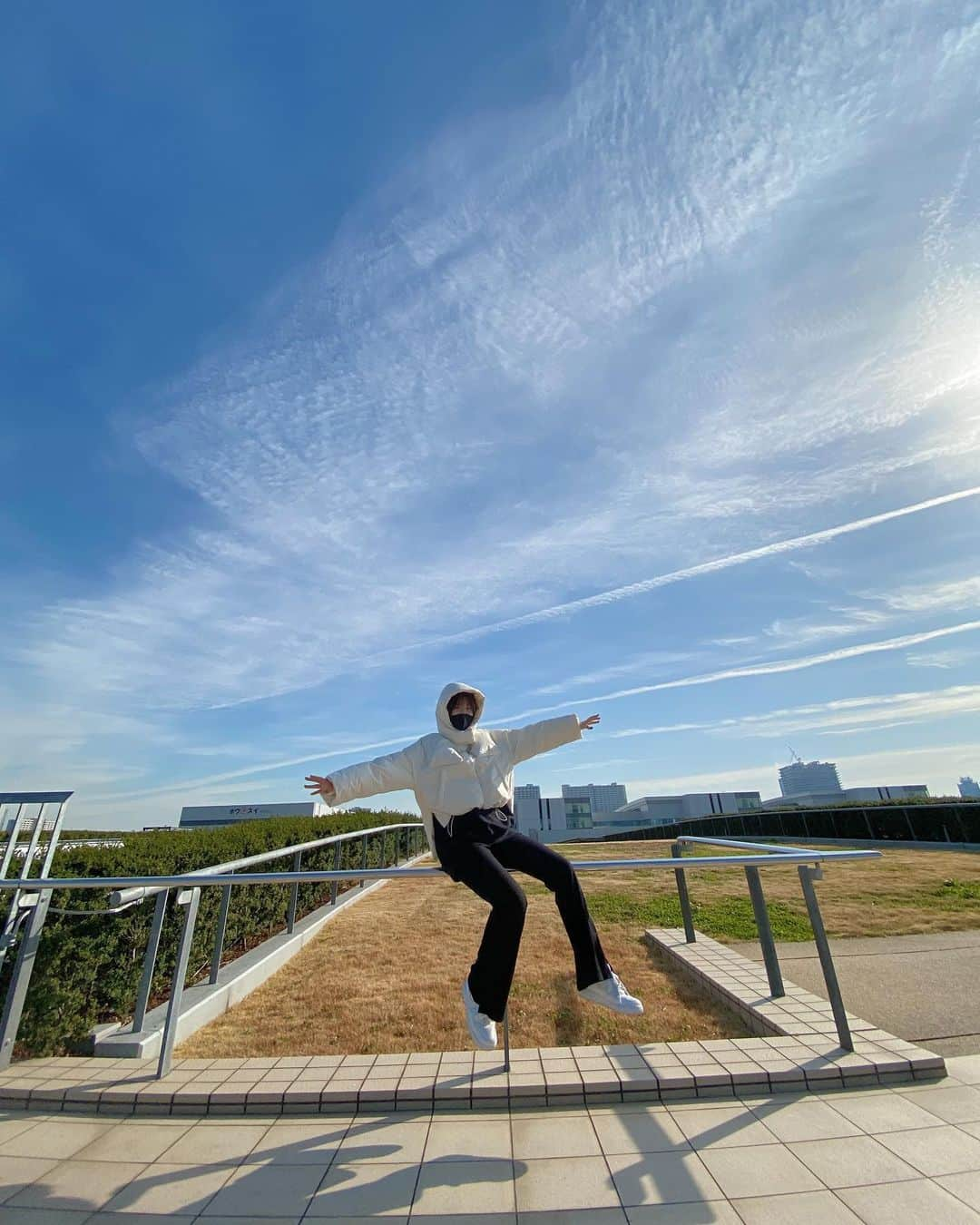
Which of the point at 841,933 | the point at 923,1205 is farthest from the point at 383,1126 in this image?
the point at 841,933

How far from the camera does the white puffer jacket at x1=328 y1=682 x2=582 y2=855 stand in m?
3.33

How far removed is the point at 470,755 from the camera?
3498 millimetres

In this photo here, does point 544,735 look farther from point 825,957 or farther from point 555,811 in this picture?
point 555,811

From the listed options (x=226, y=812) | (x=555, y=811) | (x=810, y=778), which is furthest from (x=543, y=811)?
(x=810, y=778)

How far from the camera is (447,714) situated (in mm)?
3656

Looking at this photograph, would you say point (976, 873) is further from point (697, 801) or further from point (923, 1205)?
point (697, 801)

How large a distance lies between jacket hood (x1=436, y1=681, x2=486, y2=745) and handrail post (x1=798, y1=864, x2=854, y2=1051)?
2.05 meters

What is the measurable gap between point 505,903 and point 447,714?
3.60 feet

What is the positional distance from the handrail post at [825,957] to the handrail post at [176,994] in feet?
11.2

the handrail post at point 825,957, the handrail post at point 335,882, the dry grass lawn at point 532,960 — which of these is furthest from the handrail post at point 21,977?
the handrail post at point 825,957

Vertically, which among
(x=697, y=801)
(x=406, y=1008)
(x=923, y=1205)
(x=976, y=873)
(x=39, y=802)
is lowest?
(x=923, y=1205)

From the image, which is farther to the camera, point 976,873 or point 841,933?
point 976,873

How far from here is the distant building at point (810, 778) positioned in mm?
144875

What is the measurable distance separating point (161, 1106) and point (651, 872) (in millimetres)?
8325
